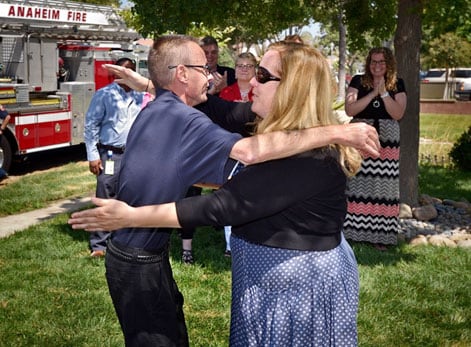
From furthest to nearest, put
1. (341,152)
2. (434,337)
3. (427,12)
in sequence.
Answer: (427,12) → (434,337) → (341,152)

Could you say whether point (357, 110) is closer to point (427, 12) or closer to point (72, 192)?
point (427, 12)

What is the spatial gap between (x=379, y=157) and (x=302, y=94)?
4549mm

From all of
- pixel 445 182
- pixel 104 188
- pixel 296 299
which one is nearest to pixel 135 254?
pixel 296 299

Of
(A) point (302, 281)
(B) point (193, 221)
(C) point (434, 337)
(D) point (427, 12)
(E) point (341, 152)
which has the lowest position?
(C) point (434, 337)

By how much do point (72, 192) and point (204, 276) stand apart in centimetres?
520

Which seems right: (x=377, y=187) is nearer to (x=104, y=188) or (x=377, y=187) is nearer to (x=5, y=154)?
(x=104, y=188)

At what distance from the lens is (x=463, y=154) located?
12.7 metres

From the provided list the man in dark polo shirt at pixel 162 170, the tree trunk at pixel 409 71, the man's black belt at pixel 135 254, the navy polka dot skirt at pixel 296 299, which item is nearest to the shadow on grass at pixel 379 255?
the tree trunk at pixel 409 71

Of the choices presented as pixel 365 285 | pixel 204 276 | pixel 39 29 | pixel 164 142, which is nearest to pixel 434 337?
pixel 365 285

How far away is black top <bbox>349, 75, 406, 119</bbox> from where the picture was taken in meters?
6.86

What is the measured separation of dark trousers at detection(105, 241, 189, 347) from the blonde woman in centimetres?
54

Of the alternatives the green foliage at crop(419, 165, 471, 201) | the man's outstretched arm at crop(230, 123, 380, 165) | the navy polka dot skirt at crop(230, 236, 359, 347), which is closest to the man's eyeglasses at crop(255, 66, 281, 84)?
the man's outstretched arm at crop(230, 123, 380, 165)

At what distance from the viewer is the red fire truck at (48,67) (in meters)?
12.6

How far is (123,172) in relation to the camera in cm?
282
